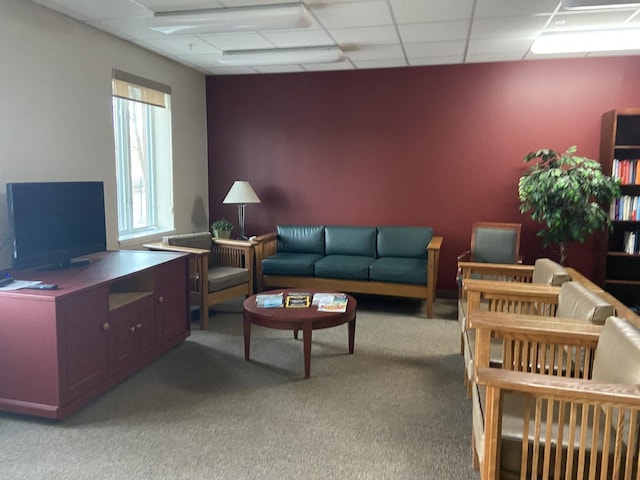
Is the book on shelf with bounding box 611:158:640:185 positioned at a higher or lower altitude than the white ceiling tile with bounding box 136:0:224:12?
lower

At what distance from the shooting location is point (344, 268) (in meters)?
4.87

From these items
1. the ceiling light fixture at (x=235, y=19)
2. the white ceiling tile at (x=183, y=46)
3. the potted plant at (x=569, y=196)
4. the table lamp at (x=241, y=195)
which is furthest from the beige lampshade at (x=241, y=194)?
the potted plant at (x=569, y=196)

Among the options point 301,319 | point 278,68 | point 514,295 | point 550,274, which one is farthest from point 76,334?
point 278,68

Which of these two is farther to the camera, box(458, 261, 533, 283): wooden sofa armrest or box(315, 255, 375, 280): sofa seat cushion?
box(315, 255, 375, 280): sofa seat cushion

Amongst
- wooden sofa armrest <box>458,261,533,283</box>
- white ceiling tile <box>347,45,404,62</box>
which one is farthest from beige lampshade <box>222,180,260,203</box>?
wooden sofa armrest <box>458,261,533,283</box>

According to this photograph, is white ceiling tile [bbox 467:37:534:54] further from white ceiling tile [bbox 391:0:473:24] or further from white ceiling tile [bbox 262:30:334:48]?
white ceiling tile [bbox 262:30:334:48]

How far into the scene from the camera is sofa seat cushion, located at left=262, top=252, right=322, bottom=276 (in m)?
4.98

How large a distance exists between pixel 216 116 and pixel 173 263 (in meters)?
2.69

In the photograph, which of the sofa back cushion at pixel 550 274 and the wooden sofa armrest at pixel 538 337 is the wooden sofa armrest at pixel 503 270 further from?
the wooden sofa armrest at pixel 538 337

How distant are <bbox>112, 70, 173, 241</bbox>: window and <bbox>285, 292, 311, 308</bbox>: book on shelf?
1783 mm

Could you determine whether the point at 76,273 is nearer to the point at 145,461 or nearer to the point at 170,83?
the point at 145,461

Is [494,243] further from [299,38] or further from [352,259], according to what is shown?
[299,38]

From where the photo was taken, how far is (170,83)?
201 inches

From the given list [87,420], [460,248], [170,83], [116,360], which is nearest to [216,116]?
[170,83]
